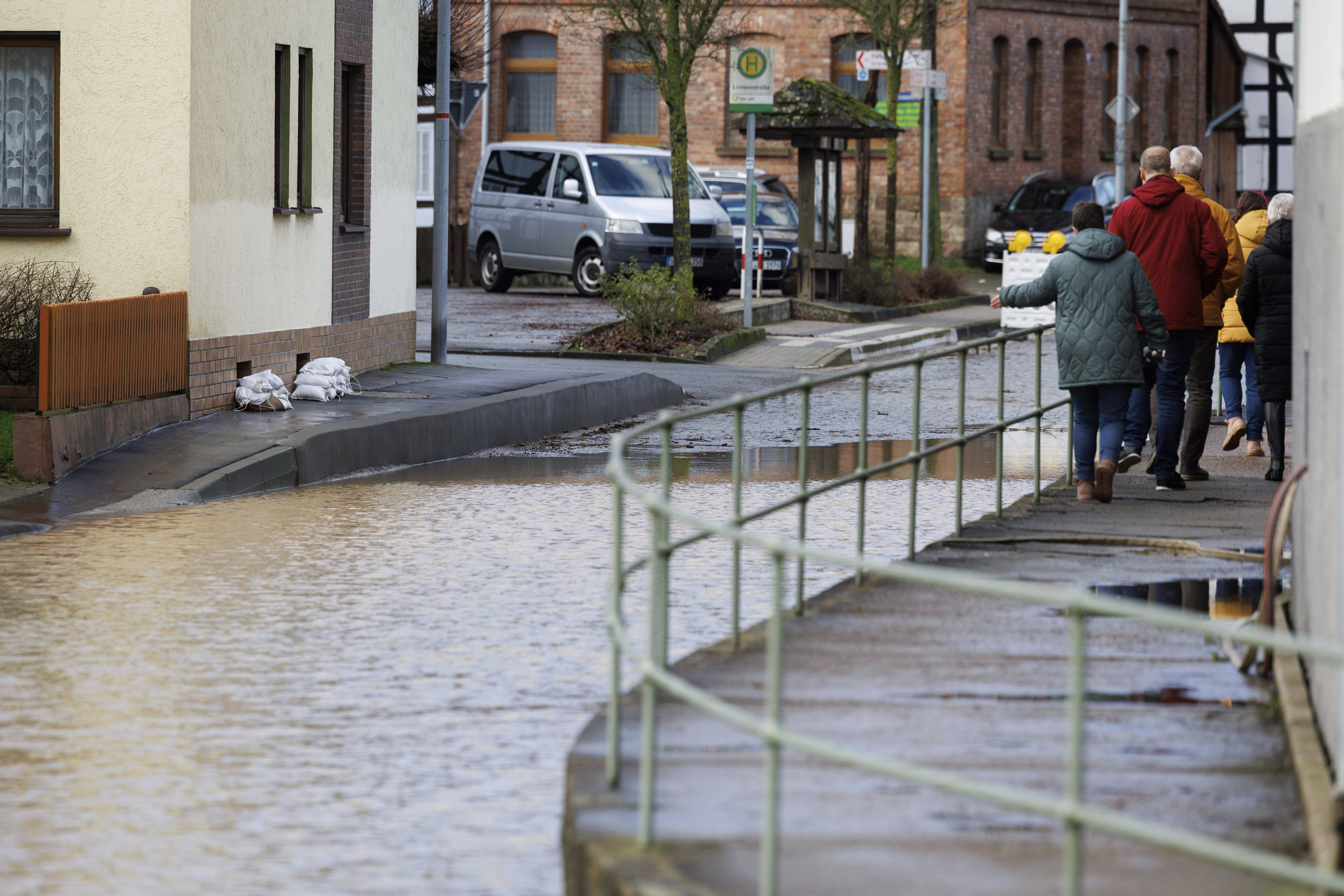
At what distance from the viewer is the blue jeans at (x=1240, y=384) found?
14.3 meters

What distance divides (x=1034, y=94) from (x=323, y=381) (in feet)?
115

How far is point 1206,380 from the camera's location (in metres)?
12.9

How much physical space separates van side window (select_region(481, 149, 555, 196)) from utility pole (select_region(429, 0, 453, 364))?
11.0 metres

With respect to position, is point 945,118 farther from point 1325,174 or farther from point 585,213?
point 1325,174

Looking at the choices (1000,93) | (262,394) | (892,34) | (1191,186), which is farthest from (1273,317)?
(1000,93)

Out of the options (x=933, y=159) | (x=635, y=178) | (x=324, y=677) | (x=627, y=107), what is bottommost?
(x=324, y=677)

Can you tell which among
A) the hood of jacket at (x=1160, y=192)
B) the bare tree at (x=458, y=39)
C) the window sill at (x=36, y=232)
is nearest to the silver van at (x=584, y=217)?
the bare tree at (x=458, y=39)

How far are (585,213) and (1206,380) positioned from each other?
19.7 metres

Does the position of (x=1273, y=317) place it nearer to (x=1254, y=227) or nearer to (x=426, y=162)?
(x=1254, y=227)

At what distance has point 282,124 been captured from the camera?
1780 centimetres

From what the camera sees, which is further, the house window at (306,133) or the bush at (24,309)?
the house window at (306,133)

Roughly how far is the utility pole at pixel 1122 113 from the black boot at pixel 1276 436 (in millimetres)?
28138

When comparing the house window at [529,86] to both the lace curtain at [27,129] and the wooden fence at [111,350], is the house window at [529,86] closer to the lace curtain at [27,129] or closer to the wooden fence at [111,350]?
the lace curtain at [27,129]

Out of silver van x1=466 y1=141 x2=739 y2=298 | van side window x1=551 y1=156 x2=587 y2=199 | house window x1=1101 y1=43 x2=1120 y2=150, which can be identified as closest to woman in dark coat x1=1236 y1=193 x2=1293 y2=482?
silver van x1=466 y1=141 x2=739 y2=298
